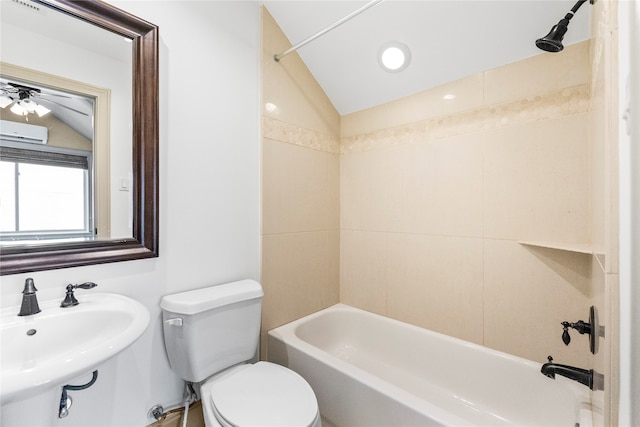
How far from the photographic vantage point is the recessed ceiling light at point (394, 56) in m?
1.66

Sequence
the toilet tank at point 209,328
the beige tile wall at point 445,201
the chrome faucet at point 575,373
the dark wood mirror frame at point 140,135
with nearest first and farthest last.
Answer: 1. the chrome faucet at point 575,373
2. the dark wood mirror frame at point 140,135
3. the toilet tank at point 209,328
4. the beige tile wall at point 445,201

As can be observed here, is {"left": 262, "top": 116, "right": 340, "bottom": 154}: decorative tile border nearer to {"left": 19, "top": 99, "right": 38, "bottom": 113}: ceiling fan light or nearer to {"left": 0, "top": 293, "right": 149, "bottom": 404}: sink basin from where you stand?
{"left": 19, "top": 99, "right": 38, "bottom": 113}: ceiling fan light

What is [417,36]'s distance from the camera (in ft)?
5.23

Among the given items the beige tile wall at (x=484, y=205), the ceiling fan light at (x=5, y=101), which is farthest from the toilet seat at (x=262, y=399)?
the ceiling fan light at (x=5, y=101)

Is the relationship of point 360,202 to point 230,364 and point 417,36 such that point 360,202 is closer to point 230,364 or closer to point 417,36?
point 417,36

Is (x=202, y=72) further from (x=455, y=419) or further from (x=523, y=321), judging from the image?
(x=523, y=321)

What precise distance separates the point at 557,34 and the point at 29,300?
1993 mm

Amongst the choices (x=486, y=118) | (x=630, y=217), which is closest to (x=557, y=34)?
(x=486, y=118)

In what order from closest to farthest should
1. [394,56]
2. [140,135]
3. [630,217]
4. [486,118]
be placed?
[630,217], [140,135], [486,118], [394,56]

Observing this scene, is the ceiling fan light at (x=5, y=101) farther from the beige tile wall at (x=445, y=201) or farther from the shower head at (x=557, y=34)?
the shower head at (x=557, y=34)

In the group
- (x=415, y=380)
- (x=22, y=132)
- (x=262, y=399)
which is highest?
(x=22, y=132)

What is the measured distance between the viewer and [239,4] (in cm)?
160

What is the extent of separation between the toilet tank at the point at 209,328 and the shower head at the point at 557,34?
1.57 m

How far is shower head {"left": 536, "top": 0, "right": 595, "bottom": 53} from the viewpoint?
101 cm
